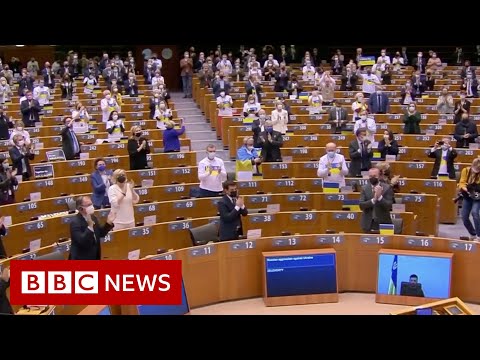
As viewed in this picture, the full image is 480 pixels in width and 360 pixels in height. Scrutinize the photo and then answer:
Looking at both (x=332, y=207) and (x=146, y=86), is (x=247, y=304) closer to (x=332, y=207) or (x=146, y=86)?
(x=332, y=207)

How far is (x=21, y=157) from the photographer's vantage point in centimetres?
1293

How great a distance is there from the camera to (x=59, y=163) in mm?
13602

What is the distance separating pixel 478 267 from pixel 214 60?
1476 centimetres

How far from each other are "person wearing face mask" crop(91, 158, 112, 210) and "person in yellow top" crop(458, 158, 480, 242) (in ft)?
17.7

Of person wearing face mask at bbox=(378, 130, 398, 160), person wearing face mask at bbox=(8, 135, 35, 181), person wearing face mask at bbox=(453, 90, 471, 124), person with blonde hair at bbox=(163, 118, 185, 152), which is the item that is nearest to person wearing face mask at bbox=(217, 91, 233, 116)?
person with blonde hair at bbox=(163, 118, 185, 152)

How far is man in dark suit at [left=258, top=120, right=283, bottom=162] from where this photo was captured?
13.8 metres

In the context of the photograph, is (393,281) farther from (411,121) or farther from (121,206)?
(411,121)

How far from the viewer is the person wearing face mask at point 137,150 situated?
1328cm

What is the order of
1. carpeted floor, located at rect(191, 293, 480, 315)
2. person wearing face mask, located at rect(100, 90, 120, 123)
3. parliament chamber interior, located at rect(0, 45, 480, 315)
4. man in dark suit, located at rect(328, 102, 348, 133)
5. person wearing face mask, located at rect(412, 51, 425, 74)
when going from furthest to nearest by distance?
person wearing face mask, located at rect(412, 51, 425, 74), person wearing face mask, located at rect(100, 90, 120, 123), man in dark suit, located at rect(328, 102, 348, 133), parliament chamber interior, located at rect(0, 45, 480, 315), carpeted floor, located at rect(191, 293, 480, 315)

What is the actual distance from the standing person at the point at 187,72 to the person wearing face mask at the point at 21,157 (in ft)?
30.4

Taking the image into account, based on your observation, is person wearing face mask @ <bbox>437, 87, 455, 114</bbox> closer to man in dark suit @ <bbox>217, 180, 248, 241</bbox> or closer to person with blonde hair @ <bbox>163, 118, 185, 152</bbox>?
person with blonde hair @ <bbox>163, 118, 185, 152</bbox>

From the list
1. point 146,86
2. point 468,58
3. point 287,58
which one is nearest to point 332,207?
point 146,86

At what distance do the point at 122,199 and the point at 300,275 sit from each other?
2.67 meters
